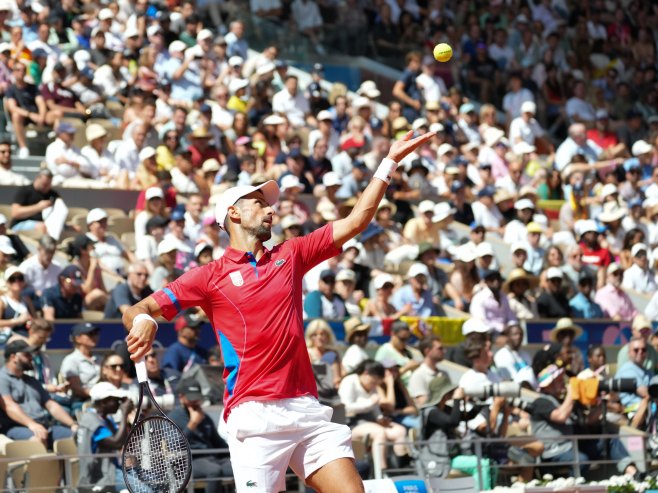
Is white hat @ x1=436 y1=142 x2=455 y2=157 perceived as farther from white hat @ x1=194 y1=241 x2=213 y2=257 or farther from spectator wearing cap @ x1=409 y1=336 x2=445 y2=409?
spectator wearing cap @ x1=409 y1=336 x2=445 y2=409

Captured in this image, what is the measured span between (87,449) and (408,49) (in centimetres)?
1340

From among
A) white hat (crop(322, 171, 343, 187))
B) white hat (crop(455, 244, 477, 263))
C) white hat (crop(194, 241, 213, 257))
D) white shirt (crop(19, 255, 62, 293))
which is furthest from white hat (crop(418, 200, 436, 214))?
white shirt (crop(19, 255, 62, 293))

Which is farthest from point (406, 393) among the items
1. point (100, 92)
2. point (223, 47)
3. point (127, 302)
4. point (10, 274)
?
point (223, 47)

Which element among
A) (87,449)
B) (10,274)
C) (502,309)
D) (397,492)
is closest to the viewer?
(397,492)

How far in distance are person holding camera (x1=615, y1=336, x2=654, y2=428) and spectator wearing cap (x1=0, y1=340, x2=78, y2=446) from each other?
5.60 meters

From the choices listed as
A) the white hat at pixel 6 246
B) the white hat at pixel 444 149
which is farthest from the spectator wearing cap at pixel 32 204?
the white hat at pixel 444 149

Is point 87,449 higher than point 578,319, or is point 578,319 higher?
point 87,449

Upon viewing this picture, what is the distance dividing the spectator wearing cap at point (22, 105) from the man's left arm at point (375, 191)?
33.7 feet

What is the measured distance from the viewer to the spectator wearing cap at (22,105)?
17047 millimetres

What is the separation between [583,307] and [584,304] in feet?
0.13

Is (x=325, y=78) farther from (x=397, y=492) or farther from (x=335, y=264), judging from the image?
(x=397, y=492)

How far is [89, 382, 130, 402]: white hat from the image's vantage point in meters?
11.4

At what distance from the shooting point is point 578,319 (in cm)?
1630

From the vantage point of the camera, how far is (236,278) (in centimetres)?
754
